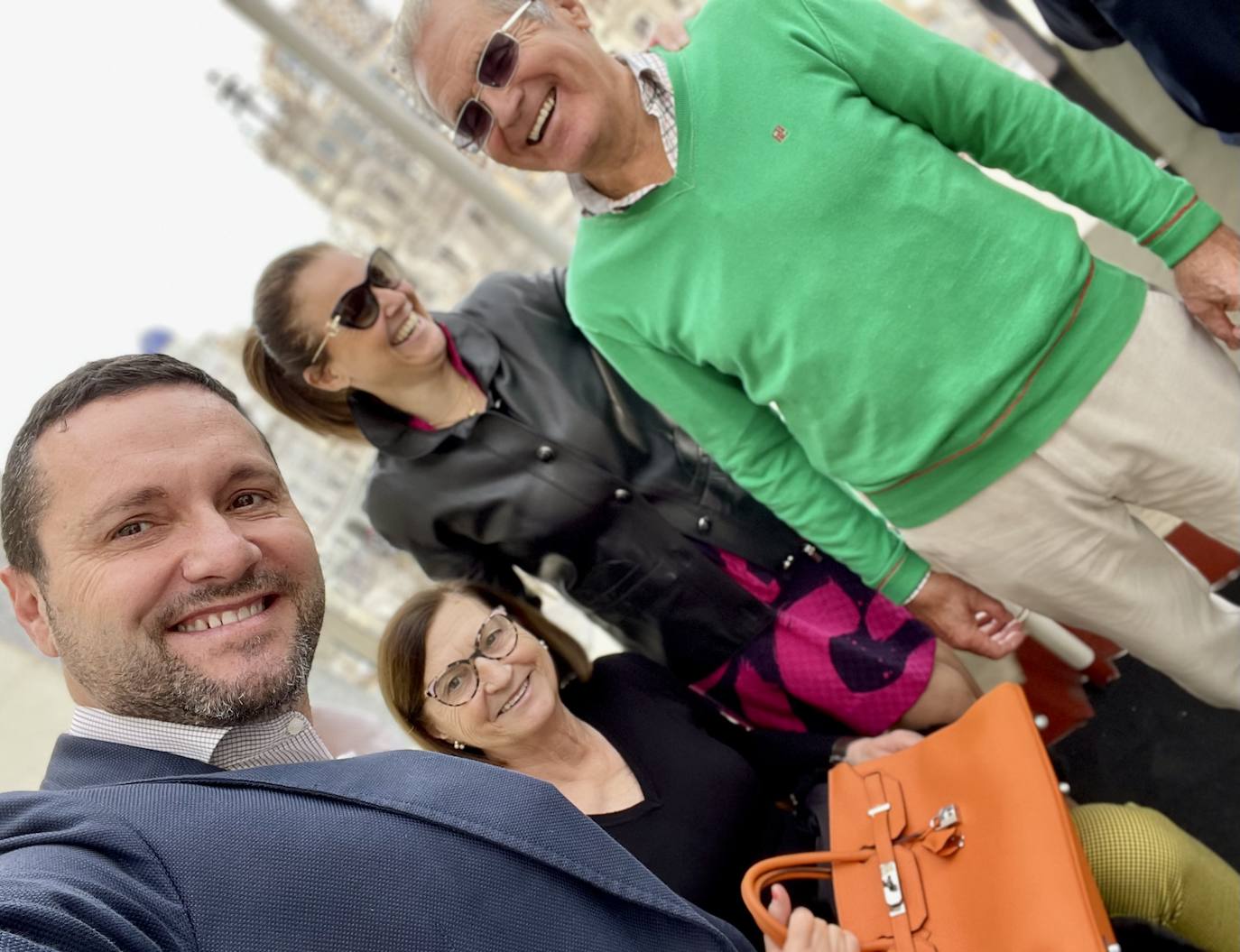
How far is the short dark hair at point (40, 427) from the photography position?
102 centimetres

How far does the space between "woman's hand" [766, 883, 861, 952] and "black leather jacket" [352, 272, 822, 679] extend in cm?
70

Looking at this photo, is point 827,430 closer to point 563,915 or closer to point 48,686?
point 563,915

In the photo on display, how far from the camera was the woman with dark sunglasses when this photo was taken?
1956 mm

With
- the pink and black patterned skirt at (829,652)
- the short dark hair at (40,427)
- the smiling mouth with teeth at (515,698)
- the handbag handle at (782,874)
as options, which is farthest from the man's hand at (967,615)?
the short dark hair at (40,427)

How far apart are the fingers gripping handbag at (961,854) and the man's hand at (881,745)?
0.36ft

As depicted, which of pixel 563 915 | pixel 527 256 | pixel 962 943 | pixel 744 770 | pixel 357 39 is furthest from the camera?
pixel 527 256

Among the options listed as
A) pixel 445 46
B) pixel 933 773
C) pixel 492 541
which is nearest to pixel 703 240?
pixel 445 46

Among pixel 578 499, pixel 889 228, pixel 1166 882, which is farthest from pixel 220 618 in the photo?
pixel 1166 882

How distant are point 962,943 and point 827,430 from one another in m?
0.83

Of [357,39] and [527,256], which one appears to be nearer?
[357,39]

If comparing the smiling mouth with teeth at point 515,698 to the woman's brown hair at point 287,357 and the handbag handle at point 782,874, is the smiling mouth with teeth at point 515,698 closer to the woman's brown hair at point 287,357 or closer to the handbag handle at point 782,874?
the handbag handle at point 782,874

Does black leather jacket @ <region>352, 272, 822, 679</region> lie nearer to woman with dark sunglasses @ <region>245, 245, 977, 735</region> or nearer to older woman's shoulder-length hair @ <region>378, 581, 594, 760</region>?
woman with dark sunglasses @ <region>245, 245, 977, 735</region>

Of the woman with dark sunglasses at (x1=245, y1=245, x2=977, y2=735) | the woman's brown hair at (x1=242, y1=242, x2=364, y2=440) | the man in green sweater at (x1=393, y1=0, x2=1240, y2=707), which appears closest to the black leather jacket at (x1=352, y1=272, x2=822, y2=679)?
the woman with dark sunglasses at (x1=245, y1=245, x2=977, y2=735)

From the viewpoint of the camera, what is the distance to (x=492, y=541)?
203 cm
